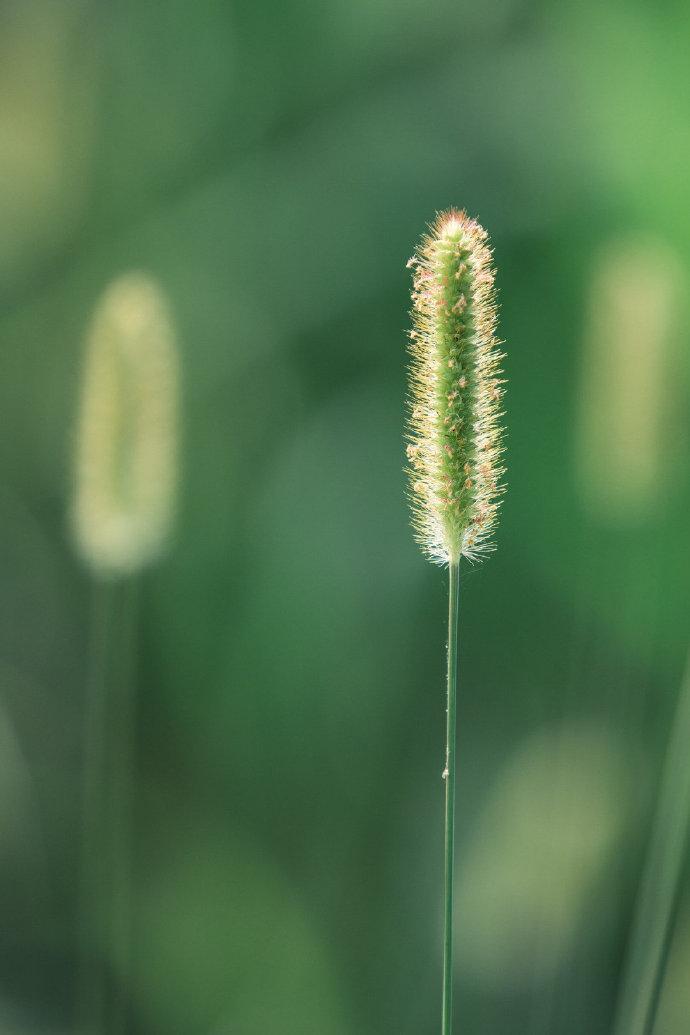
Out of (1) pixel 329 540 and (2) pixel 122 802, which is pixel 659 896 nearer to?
(2) pixel 122 802

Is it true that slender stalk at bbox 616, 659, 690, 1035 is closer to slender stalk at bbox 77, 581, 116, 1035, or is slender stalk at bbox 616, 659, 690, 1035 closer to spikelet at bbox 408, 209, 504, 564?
spikelet at bbox 408, 209, 504, 564

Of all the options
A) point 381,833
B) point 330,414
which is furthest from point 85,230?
point 381,833

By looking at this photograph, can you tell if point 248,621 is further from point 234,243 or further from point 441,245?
point 441,245

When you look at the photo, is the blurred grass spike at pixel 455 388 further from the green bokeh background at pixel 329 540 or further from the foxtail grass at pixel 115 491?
the green bokeh background at pixel 329 540

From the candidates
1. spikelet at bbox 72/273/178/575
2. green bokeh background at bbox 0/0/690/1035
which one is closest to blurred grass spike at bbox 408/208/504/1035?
spikelet at bbox 72/273/178/575

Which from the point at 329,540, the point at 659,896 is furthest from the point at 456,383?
the point at 329,540
